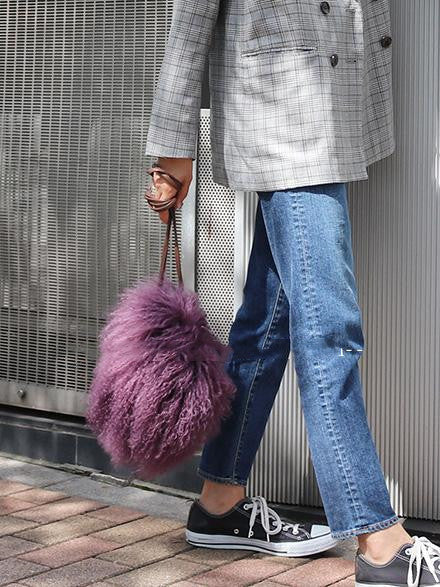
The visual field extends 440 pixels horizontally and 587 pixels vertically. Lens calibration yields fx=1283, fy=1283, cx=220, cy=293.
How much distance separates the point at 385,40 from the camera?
3.52 m

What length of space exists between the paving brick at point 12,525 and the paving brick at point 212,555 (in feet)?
1.69

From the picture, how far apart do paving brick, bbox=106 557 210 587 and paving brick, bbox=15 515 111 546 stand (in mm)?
346

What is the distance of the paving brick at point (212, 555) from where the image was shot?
3492 millimetres

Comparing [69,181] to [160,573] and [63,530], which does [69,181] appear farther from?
[160,573]

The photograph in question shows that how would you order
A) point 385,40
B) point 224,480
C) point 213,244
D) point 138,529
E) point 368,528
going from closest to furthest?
1. point 368,528
2. point 385,40
3. point 224,480
4. point 138,529
5. point 213,244

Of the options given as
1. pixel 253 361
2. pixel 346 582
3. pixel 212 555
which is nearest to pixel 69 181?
pixel 253 361

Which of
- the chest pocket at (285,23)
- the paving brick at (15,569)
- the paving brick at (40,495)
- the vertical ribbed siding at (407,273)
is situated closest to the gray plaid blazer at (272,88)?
the chest pocket at (285,23)

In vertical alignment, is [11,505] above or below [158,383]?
below

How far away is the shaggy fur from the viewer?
3.32 meters

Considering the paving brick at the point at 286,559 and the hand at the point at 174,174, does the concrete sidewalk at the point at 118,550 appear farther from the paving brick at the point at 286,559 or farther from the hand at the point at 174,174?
the hand at the point at 174,174

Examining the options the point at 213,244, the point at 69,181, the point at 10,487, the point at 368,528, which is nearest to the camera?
the point at 368,528

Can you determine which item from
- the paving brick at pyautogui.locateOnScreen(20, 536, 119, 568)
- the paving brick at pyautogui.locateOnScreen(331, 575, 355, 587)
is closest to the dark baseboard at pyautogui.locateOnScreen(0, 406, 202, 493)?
the paving brick at pyautogui.locateOnScreen(20, 536, 119, 568)

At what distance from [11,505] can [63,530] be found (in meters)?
0.32

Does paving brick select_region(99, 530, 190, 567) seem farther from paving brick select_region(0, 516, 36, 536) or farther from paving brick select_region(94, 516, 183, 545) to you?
paving brick select_region(0, 516, 36, 536)
